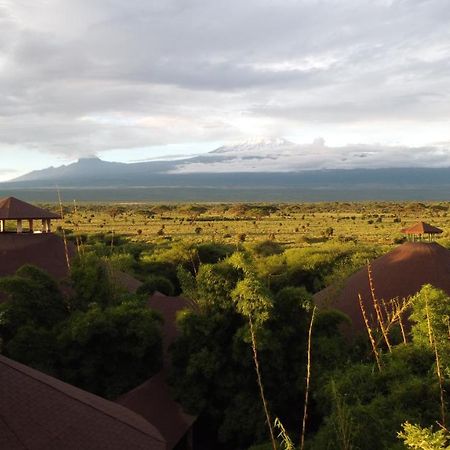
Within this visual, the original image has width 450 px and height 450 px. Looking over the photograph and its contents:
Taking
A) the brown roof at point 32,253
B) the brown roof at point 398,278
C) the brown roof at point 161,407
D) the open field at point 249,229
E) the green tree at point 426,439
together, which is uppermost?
the brown roof at point 32,253

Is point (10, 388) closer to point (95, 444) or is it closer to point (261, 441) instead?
point (95, 444)

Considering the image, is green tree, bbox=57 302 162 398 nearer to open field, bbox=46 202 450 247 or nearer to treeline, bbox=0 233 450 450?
treeline, bbox=0 233 450 450

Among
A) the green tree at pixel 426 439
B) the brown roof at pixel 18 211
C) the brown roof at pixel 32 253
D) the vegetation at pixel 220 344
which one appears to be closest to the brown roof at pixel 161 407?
the vegetation at pixel 220 344

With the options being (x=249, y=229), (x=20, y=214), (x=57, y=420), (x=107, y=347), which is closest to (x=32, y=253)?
(x=20, y=214)

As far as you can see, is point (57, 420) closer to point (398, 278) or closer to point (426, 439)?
point (426, 439)

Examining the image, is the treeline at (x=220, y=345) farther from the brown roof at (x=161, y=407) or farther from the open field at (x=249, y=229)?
the open field at (x=249, y=229)

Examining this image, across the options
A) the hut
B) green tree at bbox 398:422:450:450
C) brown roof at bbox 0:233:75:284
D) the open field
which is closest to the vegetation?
green tree at bbox 398:422:450:450
